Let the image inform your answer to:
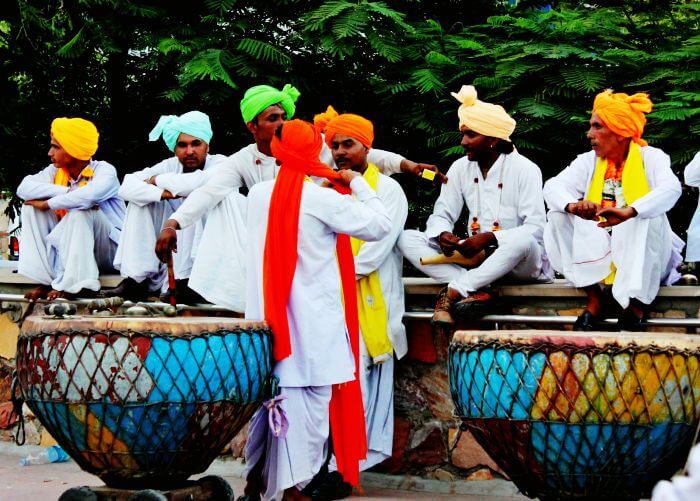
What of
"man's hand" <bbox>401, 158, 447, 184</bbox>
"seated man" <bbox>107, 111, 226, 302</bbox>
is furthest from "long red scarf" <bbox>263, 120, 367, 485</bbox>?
"seated man" <bbox>107, 111, 226, 302</bbox>

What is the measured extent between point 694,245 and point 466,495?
5.67ft

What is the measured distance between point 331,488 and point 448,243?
143 centimetres

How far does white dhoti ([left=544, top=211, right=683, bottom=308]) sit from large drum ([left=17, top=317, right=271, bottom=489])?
1.91 meters

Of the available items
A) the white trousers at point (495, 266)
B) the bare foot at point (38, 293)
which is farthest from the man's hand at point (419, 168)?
the bare foot at point (38, 293)

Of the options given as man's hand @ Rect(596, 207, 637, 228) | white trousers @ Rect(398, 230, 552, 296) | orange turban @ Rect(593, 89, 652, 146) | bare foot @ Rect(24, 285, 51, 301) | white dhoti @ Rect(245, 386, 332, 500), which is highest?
orange turban @ Rect(593, 89, 652, 146)

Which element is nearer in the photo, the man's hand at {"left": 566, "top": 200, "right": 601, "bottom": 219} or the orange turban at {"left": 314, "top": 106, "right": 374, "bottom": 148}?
the man's hand at {"left": 566, "top": 200, "right": 601, "bottom": 219}

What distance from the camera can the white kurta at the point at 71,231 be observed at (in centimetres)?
739

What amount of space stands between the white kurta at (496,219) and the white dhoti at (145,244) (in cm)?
156

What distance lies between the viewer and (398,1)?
8.45 metres

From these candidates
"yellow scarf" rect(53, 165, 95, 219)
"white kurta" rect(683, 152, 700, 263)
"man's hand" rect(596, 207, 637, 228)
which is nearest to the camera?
"man's hand" rect(596, 207, 637, 228)

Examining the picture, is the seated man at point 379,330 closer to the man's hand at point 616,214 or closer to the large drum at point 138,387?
the man's hand at point 616,214

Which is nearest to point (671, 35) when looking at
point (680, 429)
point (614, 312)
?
point (614, 312)

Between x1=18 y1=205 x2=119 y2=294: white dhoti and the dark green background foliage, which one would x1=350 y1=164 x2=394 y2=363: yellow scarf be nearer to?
the dark green background foliage

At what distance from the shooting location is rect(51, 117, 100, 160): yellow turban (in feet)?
24.7
